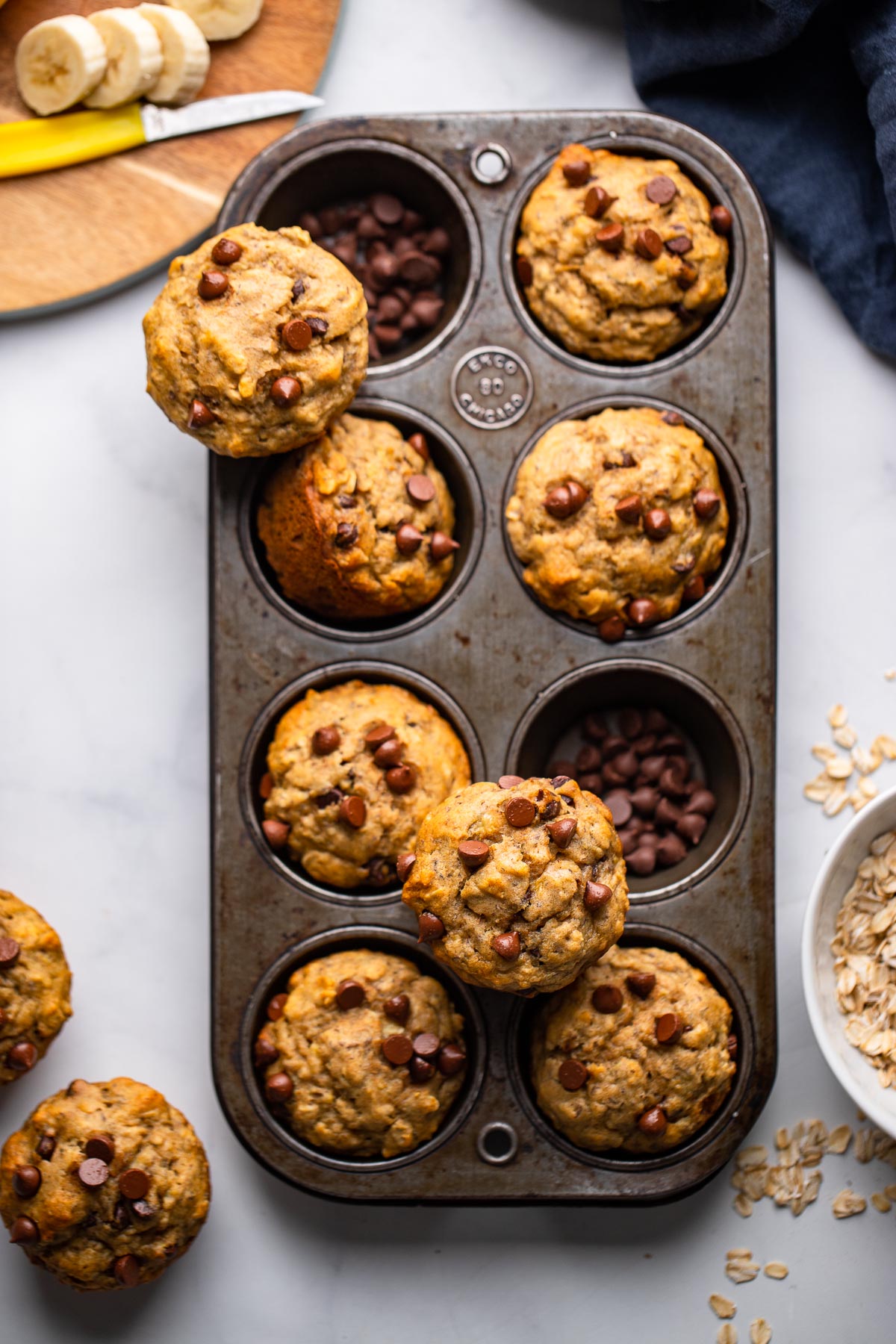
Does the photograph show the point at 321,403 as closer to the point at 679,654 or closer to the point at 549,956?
the point at 679,654

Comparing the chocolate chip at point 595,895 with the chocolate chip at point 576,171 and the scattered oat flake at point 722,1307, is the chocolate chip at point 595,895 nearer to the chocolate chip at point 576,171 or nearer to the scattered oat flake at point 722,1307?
the scattered oat flake at point 722,1307

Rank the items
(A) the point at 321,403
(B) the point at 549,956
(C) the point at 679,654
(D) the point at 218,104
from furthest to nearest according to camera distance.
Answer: (D) the point at 218,104 < (C) the point at 679,654 < (A) the point at 321,403 < (B) the point at 549,956

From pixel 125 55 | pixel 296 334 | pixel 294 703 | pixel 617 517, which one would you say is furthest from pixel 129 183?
pixel 617 517

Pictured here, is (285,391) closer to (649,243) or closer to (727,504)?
(649,243)

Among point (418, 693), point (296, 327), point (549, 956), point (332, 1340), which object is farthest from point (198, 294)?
point (332, 1340)

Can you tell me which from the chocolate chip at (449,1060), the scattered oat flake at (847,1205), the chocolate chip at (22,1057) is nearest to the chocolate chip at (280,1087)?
the chocolate chip at (449,1060)

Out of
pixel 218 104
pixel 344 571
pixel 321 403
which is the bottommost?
pixel 344 571

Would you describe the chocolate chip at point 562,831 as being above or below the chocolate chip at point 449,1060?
above

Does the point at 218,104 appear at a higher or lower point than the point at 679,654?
higher
